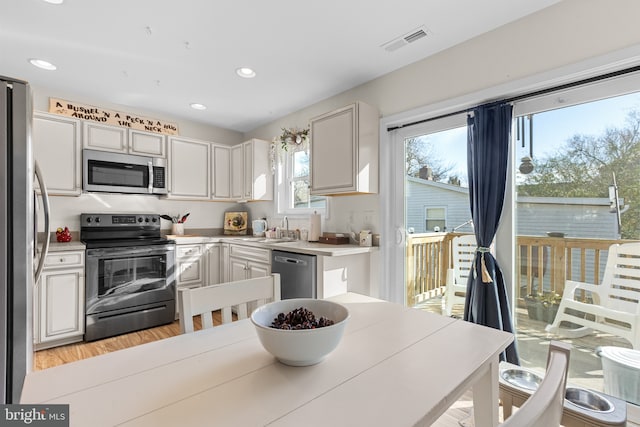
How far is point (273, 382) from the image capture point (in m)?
0.75

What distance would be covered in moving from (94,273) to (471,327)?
126 inches

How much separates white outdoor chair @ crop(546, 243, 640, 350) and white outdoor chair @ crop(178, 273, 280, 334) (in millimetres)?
1782

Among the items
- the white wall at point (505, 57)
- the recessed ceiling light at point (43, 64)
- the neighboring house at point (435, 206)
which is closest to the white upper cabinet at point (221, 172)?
the recessed ceiling light at point (43, 64)

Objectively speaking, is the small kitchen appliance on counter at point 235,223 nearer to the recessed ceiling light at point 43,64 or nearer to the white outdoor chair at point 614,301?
the recessed ceiling light at point 43,64

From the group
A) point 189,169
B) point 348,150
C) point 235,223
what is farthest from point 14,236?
point 235,223

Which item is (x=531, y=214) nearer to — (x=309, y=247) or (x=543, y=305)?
(x=543, y=305)

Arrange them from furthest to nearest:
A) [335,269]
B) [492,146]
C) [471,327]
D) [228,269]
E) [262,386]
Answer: [228,269] → [335,269] → [492,146] → [471,327] → [262,386]

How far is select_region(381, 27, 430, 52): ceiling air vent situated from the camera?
2117mm

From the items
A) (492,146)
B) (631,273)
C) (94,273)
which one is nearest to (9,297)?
(94,273)

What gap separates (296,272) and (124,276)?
179cm

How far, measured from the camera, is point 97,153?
314 centimetres

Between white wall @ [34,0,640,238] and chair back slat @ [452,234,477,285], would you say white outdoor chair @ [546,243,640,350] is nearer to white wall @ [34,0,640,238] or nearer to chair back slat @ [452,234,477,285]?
chair back slat @ [452,234,477,285]

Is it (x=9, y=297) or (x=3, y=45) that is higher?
(x=3, y=45)

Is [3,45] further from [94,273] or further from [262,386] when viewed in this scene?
[262,386]
